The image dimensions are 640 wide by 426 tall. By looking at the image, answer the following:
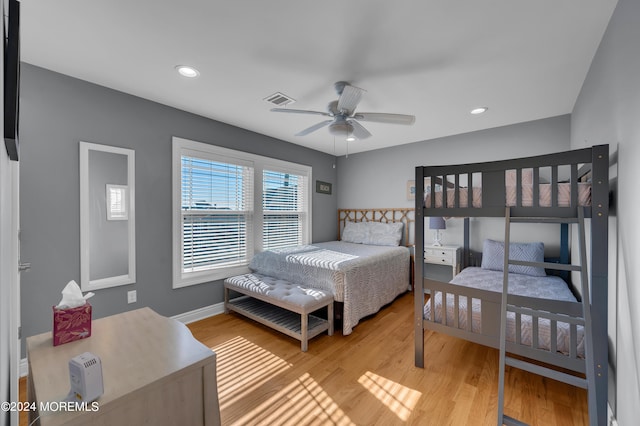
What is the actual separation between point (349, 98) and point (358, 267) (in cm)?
177

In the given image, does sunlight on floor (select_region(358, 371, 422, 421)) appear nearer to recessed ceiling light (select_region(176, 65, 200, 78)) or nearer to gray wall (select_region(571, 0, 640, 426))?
gray wall (select_region(571, 0, 640, 426))

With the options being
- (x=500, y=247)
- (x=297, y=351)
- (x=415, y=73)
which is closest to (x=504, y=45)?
(x=415, y=73)

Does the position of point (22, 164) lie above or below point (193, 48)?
below

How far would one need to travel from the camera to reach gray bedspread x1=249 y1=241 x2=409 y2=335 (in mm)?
2844

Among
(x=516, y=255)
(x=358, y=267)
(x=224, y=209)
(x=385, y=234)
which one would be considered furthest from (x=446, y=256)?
(x=224, y=209)

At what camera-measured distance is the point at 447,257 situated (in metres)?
3.81

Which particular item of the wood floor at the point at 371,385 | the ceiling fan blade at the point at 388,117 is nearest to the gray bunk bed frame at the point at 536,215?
the wood floor at the point at 371,385

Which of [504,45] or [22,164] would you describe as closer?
[504,45]

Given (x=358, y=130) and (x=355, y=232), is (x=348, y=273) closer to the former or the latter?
(x=358, y=130)

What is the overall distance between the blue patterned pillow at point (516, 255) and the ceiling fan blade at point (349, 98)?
8.44 ft

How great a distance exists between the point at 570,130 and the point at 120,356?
15.1 feet

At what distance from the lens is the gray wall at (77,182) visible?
7.04 ft

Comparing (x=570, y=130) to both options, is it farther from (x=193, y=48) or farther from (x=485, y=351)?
(x=193, y=48)

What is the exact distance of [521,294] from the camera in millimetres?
2453
